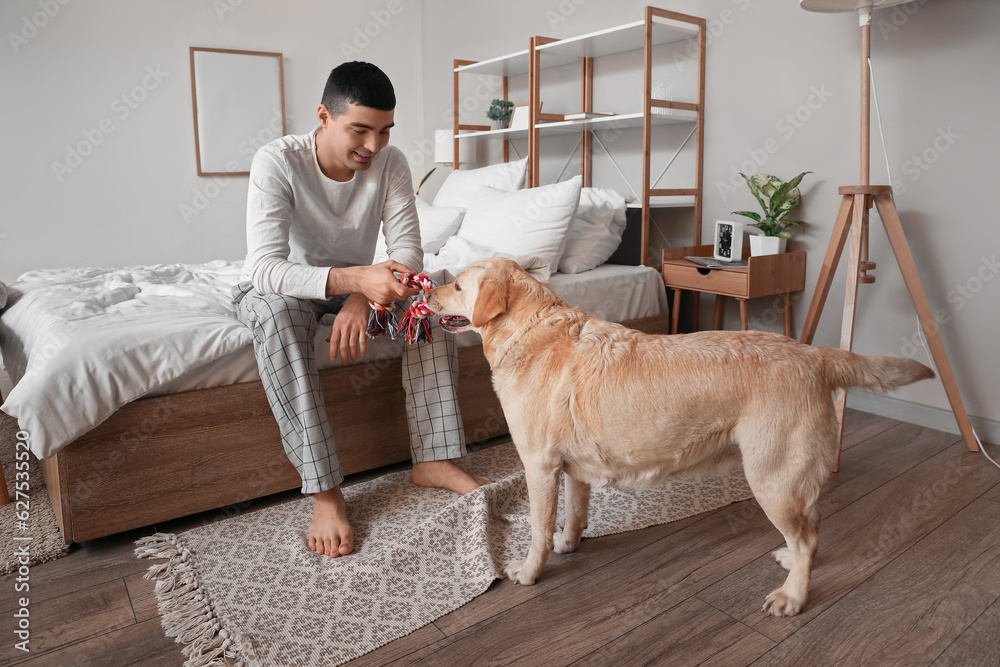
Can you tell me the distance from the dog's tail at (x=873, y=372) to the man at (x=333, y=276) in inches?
40.7

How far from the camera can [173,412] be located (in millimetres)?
1743

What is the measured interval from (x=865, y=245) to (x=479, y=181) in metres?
1.90

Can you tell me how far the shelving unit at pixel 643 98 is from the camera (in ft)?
9.73

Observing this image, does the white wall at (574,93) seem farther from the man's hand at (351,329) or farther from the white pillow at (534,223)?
the man's hand at (351,329)

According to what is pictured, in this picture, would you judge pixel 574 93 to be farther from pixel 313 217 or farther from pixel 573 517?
pixel 573 517

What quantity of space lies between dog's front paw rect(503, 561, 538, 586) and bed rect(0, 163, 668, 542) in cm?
71

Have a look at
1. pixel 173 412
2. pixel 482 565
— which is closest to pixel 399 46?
pixel 173 412

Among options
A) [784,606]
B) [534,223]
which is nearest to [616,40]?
[534,223]

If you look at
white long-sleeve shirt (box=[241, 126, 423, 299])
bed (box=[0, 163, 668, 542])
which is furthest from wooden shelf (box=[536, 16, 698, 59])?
white long-sleeve shirt (box=[241, 126, 423, 299])

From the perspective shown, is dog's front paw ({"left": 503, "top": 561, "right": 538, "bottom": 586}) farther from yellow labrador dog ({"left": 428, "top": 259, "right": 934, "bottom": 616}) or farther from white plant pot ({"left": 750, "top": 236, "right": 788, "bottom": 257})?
white plant pot ({"left": 750, "top": 236, "right": 788, "bottom": 257})

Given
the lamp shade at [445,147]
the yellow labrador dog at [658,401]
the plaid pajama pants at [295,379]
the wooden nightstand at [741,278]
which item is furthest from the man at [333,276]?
the lamp shade at [445,147]

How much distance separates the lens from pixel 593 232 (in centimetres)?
302

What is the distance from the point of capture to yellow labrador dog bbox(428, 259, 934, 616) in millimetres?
1330

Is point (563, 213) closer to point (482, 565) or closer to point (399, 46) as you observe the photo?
point (482, 565)
